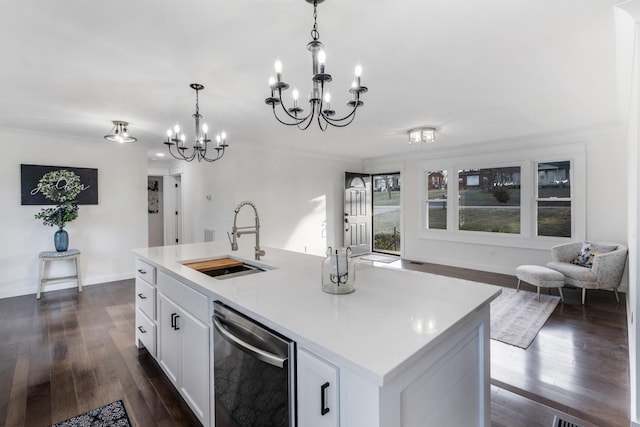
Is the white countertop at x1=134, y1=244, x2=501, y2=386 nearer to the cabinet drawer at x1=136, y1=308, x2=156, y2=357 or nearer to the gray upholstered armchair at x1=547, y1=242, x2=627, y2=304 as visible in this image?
the cabinet drawer at x1=136, y1=308, x2=156, y2=357

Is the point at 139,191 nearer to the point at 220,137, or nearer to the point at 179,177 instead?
the point at 179,177

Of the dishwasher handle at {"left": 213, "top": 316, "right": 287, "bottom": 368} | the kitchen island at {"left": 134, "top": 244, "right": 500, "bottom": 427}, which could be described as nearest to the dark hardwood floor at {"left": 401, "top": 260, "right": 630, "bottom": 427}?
the kitchen island at {"left": 134, "top": 244, "right": 500, "bottom": 427}

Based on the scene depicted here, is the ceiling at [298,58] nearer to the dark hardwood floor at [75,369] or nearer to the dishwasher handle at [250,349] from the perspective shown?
the dishwasher handle at [250,349]

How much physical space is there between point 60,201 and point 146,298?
2.99 metres

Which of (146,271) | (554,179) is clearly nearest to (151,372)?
(146,271)

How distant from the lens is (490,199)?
18.1ft

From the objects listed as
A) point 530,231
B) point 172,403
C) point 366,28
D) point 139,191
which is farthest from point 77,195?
point 530,231

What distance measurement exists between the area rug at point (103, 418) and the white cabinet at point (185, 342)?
1.04 ft

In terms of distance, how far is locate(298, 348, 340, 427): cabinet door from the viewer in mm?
951

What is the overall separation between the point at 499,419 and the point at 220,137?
317 cm

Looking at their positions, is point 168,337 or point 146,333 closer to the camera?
point 168,337

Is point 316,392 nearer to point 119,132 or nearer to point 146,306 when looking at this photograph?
point 146,306

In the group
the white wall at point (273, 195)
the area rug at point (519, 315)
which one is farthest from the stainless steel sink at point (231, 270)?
the white wall at point (273, 195)

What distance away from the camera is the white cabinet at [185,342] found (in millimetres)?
1671
